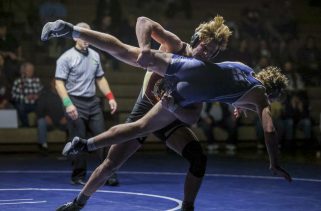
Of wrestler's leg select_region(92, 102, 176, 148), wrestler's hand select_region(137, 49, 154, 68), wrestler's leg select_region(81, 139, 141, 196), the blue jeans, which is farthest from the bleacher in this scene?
wrestler's hand select_region(137, 49, 154, 68)

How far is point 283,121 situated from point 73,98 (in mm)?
5701

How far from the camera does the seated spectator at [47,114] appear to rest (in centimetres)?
1217

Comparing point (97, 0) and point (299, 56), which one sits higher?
point (97, 0)

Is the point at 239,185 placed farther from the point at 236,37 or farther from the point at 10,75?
the point at 236,37

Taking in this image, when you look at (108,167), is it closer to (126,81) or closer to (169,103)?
(169,103)

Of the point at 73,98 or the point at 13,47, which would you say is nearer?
the point at 73,98

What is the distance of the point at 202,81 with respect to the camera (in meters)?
5.71

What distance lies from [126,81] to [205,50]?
27.0 feet

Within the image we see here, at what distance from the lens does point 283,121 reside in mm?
13336

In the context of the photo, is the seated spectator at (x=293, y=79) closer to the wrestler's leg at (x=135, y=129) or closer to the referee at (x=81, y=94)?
the referee at (x=81, y=94)

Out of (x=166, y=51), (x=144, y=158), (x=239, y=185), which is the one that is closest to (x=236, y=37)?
(x=144, y=158)

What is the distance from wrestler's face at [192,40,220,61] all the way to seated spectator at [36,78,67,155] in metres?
6.52

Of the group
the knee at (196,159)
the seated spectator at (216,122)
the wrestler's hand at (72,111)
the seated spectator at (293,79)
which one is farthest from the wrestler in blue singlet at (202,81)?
the seated spectator at (293,79)

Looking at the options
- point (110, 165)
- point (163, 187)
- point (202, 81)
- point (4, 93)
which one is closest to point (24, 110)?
point (4, 93)
